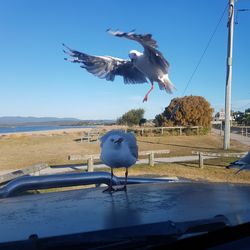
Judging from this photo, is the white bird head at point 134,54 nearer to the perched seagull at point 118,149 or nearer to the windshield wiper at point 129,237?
the perched seagull at point 118,149

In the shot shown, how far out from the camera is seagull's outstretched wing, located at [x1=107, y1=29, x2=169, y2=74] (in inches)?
199

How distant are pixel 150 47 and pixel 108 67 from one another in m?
0.58

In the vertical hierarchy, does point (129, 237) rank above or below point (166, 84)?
below

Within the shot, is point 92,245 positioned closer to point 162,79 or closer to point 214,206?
point 214,206

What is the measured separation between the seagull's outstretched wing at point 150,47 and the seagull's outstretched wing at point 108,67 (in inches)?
12.2

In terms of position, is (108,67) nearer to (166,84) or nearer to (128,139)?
(166,84)

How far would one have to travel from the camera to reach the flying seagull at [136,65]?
5289 mm

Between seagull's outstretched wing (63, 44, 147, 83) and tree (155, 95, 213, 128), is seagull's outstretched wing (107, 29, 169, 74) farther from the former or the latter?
tree (155, 95, 213, 128)

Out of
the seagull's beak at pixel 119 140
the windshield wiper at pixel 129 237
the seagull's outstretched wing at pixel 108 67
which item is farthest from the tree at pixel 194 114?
the windshield wiper at pixel 129 237

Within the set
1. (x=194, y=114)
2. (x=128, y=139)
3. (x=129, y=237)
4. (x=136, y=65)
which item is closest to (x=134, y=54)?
(x=136, y=65)

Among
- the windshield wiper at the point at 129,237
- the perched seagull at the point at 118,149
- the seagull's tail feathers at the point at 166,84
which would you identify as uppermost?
A: the seagull's tail feathers at the point at 166,84

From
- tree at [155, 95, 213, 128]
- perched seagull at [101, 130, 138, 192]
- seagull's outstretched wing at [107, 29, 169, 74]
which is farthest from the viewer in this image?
tree at [155, 95, 213, 128]

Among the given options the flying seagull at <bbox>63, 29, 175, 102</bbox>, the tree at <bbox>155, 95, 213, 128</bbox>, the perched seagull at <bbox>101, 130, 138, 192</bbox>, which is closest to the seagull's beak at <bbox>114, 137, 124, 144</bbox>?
the perched seagull at <bbox>101, 130, 138, 192</bbox>

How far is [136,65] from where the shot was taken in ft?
18.3
